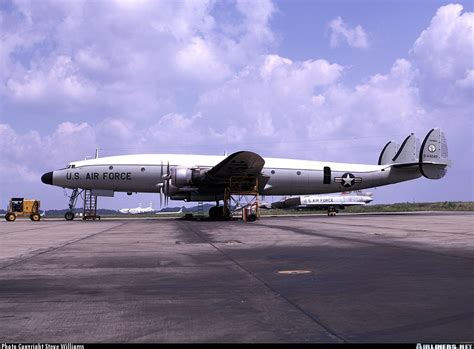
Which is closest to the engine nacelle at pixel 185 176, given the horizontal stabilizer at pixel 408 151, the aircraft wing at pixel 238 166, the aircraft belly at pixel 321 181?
the aircraft wing at pixel 238 166

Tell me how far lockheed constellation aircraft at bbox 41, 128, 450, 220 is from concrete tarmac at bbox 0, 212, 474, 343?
22451mm

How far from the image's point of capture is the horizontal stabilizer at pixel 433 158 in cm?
4353

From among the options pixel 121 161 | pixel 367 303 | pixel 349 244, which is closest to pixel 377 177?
pixel 121 161

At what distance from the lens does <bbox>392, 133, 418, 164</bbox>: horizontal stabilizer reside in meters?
44.8

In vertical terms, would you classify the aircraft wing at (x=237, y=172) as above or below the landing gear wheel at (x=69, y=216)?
above

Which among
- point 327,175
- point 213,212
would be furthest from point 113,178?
point 327,175

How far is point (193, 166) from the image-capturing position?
131 ft

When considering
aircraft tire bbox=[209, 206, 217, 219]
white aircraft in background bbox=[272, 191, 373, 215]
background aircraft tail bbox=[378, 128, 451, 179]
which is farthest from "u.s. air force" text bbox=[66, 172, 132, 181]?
white aircraft in background bbox=[272, 191, 373, 215]

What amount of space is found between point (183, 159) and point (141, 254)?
27.0m

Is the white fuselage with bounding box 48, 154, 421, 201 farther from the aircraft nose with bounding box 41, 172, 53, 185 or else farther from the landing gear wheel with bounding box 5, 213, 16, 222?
the landing gear wheel with bounding box 5, 213, 16, 222

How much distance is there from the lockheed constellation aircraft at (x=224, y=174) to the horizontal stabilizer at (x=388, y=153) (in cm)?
315

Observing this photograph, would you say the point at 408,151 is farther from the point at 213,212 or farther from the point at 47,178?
the point at 47,178

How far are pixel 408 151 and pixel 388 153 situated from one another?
3.69 meters

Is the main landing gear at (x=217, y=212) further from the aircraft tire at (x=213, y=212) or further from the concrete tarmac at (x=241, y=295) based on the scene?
the concrete tarmac at (x=241, y=295)
